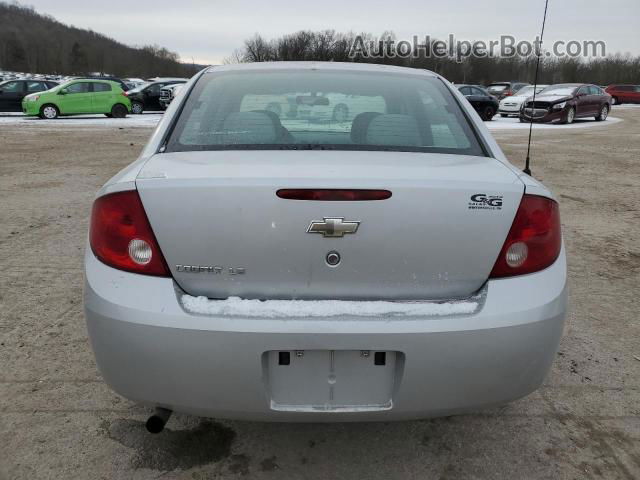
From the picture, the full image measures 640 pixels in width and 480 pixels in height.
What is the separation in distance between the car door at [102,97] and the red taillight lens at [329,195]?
2055cm

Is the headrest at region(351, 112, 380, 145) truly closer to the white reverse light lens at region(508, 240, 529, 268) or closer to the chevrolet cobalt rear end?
the chevrolet cobalt rear end

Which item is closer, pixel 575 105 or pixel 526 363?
pixel 526 363

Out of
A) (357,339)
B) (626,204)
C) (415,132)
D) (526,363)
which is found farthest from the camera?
(626,204)

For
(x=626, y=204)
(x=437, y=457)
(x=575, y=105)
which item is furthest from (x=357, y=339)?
(x=575, y=105)

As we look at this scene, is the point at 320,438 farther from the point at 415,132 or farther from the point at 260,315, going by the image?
the point at 415,132

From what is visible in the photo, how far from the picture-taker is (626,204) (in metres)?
7.18

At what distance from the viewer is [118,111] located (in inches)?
823

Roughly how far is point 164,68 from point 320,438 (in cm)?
10791

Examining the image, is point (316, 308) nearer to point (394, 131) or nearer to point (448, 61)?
point (394, 131)

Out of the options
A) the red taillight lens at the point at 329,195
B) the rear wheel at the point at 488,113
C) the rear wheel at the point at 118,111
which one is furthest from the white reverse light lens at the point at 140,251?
the rear wheel at the point at 488,113

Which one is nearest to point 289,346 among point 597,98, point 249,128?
point 249,128

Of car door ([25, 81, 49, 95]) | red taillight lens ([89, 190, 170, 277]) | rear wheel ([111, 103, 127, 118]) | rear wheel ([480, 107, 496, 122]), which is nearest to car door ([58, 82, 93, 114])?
rear wheel ([111, 103, 127, 118])

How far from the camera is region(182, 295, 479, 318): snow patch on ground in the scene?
5.67ft

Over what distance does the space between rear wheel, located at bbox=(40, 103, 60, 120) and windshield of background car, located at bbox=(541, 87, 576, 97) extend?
61.0 feet
